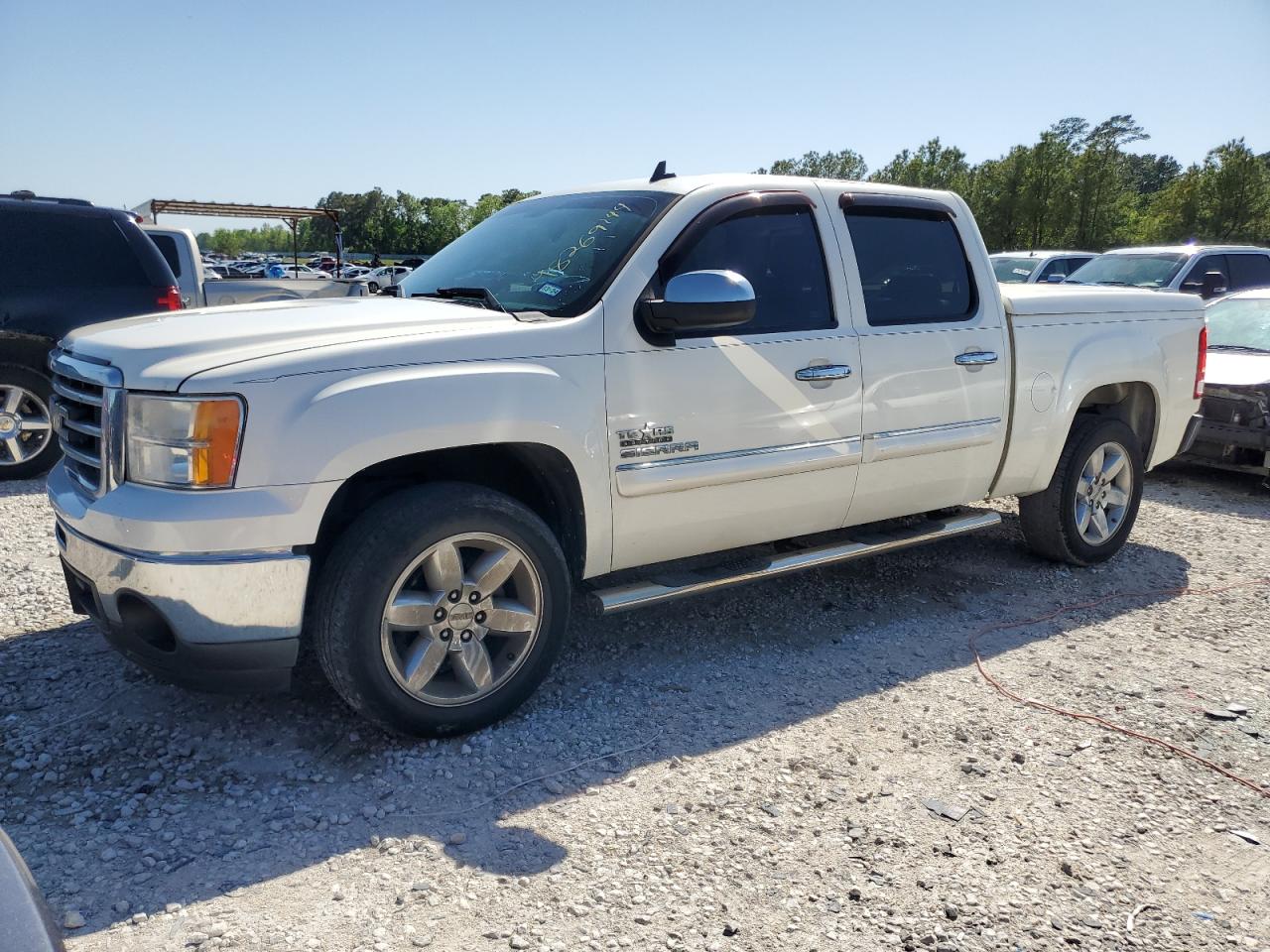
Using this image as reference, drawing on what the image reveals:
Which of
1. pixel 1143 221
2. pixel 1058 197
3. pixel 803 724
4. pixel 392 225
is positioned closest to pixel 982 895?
pixel 803 724

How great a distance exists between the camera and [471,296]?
158 inches

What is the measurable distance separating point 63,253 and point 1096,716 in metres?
7.44

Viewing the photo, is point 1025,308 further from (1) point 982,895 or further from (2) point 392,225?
(2) point 392,225

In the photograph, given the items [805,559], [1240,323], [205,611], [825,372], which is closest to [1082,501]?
[805,559]

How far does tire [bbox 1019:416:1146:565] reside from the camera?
17.6ft

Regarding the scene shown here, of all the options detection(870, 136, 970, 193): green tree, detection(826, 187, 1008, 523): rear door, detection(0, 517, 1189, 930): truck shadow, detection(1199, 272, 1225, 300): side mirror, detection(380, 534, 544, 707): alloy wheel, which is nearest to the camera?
detection(0, 517, 1189, 930): truck shadow

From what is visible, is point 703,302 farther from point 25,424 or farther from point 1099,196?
point 1099,196

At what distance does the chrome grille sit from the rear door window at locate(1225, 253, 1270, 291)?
505 inches

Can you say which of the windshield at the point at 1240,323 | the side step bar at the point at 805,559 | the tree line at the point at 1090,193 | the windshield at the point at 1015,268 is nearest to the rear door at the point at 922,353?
the side step bar at the point at 805,559

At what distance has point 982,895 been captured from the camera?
107 inches

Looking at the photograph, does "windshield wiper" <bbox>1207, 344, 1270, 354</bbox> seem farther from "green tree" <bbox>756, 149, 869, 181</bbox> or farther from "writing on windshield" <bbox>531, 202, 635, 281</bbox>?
"green tree" <bbox>756, 149, 869, 181</bbox>

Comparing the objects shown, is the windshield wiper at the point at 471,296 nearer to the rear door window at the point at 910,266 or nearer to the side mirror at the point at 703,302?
the side mirror at the point at 703,302

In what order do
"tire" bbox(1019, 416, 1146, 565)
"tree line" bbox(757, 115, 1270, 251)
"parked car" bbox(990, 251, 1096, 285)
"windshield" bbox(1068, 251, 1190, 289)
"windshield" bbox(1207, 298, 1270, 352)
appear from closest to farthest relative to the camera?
"tire" bbox(1019, 416, 1146, 565), "windshield" bbox(1207, 298, 1270, 352), "windshield" bbox(1068, 251, 1190, 289), "parked car" bbox(990, 251, 1096, 285), "tree line" bbox(757, 115, 1270, 251)

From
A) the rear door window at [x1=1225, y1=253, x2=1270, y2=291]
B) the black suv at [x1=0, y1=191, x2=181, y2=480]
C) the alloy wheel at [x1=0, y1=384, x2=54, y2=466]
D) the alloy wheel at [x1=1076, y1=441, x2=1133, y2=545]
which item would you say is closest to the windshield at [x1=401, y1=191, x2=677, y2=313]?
the alloy wheel at [x1=1076, y1=441, x2=1133, y2=545]
